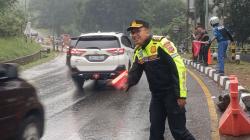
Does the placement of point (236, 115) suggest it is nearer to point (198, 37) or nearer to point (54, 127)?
point (54, 127)

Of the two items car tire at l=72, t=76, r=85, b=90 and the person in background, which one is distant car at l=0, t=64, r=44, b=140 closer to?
car tire at l=72, t=76, r=85, b=90

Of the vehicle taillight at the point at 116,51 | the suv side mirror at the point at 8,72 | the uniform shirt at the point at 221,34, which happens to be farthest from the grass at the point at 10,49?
the suv side mirror at the point at 8,72

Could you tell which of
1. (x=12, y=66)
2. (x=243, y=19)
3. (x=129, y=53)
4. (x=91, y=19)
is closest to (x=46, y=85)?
(x=129, y=53)

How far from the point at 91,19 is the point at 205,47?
316 feet

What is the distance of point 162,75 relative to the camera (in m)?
5.79

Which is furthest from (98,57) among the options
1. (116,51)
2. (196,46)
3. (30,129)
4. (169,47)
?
(196,46)

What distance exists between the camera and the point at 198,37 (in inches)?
861

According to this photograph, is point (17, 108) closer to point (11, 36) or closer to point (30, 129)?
point (30, 129)

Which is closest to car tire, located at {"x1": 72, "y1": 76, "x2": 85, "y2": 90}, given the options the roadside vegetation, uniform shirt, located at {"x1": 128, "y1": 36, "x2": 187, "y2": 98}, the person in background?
the person in background

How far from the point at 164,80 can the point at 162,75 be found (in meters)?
0.06

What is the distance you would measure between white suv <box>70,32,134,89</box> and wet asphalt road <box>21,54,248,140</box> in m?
0.50

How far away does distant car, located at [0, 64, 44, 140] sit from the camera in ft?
18.5

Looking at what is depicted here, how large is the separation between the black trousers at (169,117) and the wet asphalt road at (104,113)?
1.85 metres

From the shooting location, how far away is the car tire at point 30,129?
6.05 meters
